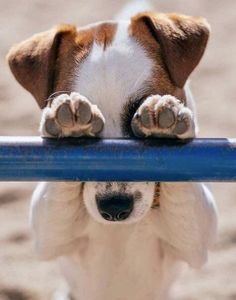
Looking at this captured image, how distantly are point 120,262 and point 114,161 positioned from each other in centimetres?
118

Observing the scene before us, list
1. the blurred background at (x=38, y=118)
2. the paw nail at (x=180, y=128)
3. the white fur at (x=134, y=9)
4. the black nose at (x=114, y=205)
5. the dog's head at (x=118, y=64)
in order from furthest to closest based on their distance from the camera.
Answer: the blurred background at (x=38, y=118), the white fur at (x=134, y=9), the dog's head at (x=118, y=64), the black nose at (x=114, y=205), the paw nail at (x=180, y=128)

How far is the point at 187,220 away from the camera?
365 centimetres

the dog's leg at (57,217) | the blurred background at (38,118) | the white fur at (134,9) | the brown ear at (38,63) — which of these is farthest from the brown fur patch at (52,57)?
the blurred background at (38,118)

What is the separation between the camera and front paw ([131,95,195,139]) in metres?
2.94

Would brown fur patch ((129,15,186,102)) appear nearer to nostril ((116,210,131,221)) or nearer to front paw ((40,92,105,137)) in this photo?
nostril ((116,210,131,221))

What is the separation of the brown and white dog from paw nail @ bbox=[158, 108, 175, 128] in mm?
109

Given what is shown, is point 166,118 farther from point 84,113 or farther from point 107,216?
point 107,216

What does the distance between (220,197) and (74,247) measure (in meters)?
1.40

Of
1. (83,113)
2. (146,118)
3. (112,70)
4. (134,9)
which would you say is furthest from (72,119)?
(134,9)

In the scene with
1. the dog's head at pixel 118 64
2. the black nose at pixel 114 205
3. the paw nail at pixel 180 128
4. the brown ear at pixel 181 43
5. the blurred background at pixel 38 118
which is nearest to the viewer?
the paw nail at pixel 180 128

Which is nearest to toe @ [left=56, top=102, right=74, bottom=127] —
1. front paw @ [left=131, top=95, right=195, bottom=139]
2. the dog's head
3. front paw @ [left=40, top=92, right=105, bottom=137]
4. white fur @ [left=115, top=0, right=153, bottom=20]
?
front paw @ [left=40, top=92, right=105, bottom=137]

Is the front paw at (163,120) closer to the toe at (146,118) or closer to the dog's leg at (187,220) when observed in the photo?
the toe at (146,118)

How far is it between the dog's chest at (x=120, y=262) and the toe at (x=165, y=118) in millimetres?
827

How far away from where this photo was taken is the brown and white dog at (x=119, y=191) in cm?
344
